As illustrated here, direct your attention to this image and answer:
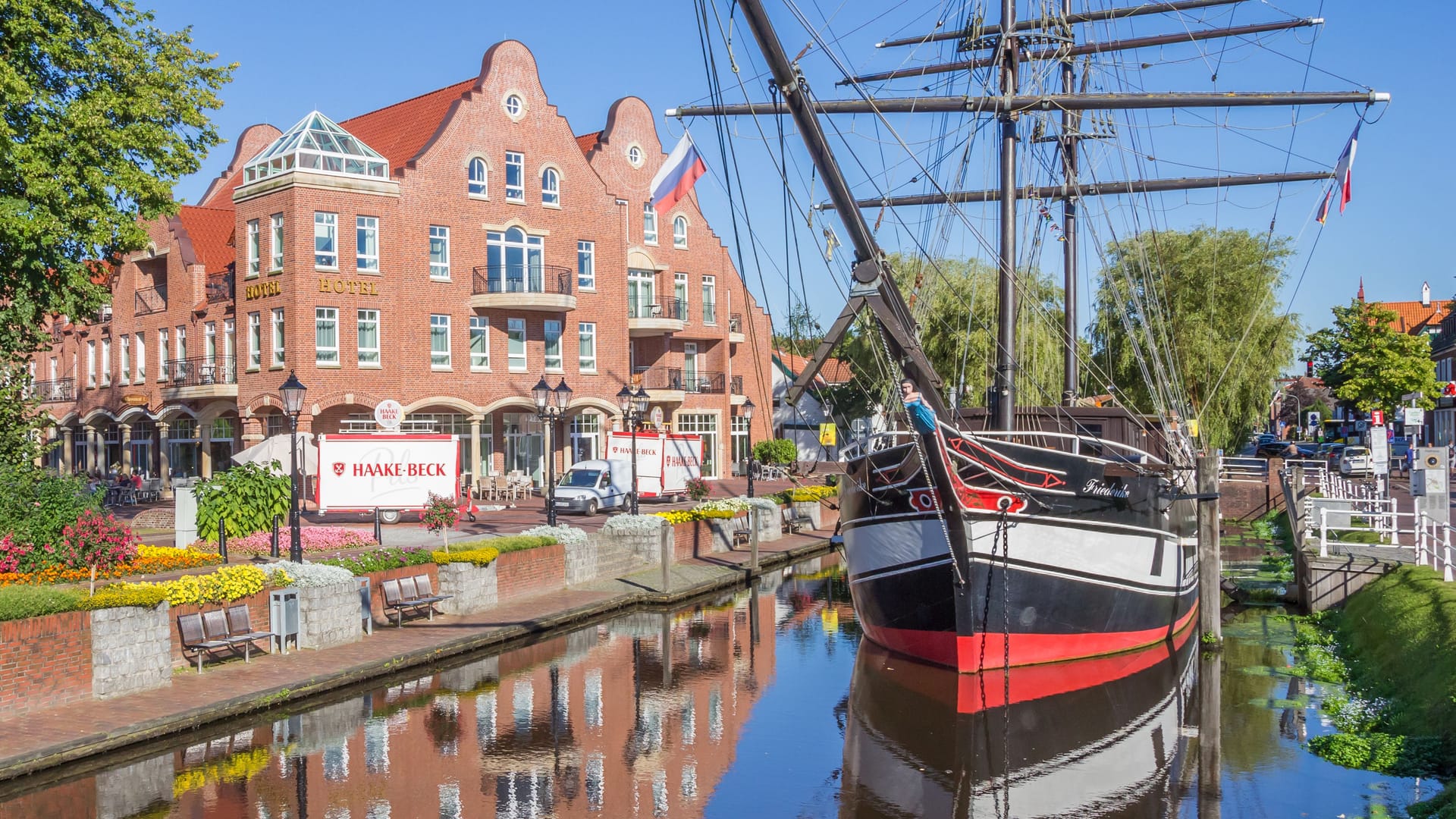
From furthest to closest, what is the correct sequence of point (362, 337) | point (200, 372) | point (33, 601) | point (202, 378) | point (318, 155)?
point (200, 372), point (202, 378), point (362, 337), point (318, 155), point (33, 601)

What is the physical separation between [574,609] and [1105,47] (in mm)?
21557

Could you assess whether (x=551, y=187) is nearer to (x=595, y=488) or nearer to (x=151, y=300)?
(x=595, y=488)

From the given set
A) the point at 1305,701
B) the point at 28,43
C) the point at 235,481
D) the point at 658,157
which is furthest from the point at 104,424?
the point at 1305,701

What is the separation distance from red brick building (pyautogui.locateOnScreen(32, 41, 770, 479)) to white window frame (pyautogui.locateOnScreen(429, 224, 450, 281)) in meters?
0.08

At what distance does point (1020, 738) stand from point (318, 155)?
31772 millimetres

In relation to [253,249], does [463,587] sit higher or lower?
lower

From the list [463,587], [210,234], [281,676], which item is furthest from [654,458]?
[210,234]

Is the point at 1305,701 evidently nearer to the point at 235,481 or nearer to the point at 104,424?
the point at 235,481

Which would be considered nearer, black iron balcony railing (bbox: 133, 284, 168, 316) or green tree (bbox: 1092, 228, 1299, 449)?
green tree (bbox: 1092, 228, 1299, 449)

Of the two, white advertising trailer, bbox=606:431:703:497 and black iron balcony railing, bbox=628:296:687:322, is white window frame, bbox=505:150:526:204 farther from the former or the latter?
white advertising trailer, bbox=606:431:703:497

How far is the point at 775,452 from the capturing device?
2238 inches

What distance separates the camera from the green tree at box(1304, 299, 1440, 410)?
183 ft

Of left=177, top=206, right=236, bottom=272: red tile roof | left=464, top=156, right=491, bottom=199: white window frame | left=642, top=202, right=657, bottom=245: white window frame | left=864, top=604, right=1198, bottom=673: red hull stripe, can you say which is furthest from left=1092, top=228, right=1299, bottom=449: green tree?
left=177, top=206, right=236, bottom=272: red tile roof

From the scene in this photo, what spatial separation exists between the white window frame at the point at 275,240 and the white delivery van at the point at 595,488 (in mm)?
11638
